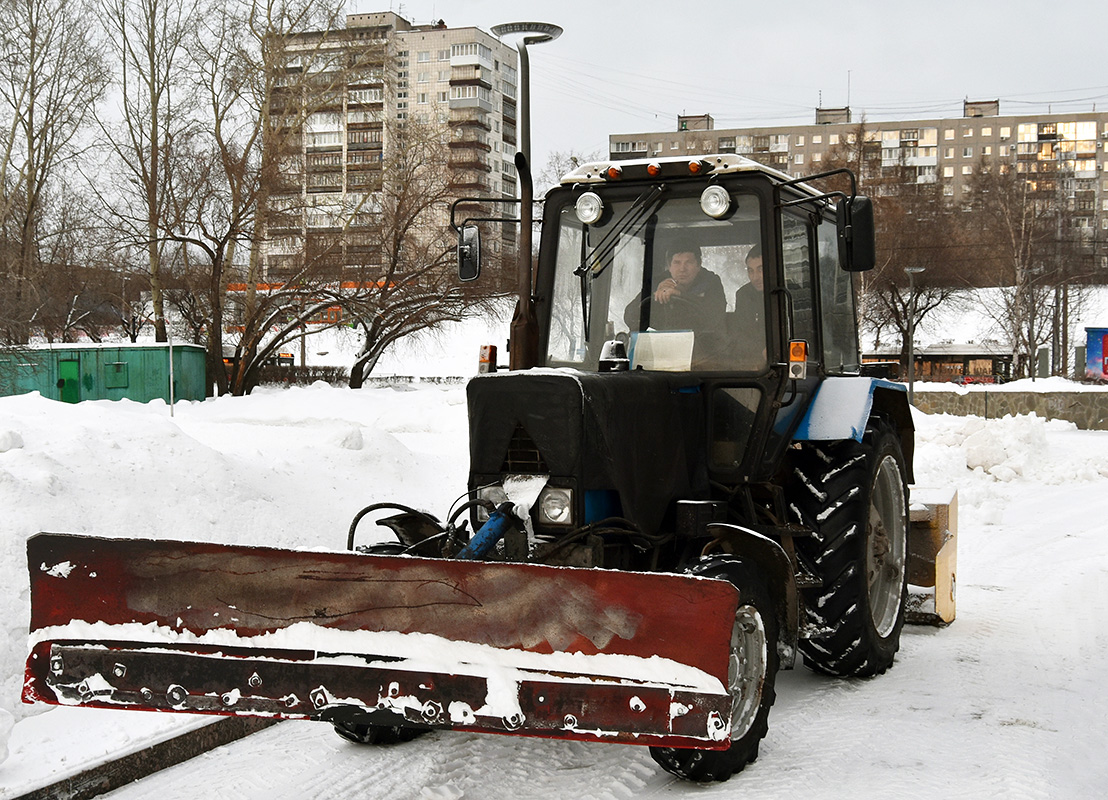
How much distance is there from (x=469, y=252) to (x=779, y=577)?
2237 mm

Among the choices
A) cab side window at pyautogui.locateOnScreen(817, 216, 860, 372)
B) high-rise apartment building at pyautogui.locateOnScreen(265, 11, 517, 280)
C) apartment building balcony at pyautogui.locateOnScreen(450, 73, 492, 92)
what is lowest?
cab side window at pyautogui.locateOnScreen(817, 216, 860, 372)

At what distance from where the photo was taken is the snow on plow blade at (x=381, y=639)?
3.20 m

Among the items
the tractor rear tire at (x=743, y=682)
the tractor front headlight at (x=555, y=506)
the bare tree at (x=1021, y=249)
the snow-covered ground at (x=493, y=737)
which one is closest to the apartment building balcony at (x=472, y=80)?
the bare tree at (x=1021, y=249)

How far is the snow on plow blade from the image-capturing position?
3.20 metres

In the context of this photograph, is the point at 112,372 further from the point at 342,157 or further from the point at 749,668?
the point at 749,668

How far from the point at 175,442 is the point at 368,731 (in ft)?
14.3

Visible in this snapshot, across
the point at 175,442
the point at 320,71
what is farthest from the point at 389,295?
the point at 175,442

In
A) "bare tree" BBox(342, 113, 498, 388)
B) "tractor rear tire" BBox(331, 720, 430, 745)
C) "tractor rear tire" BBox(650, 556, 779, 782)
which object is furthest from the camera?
"bare tree" BBox(342, 113, 498, 388)

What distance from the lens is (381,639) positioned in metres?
3.31

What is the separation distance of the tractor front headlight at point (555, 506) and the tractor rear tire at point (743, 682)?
0.51 metres

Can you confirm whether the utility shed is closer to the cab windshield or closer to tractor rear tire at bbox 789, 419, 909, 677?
the cab windshield

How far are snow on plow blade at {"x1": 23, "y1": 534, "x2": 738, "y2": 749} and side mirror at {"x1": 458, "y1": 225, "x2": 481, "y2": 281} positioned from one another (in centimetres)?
227

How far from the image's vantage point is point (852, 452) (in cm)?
525

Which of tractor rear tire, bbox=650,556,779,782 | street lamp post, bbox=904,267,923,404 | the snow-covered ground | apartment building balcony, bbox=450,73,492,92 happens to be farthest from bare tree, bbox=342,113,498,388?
apartment building balcony, bbox=450,73,492,92
